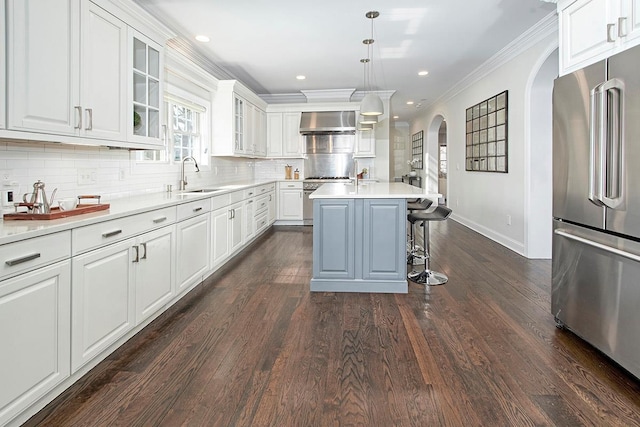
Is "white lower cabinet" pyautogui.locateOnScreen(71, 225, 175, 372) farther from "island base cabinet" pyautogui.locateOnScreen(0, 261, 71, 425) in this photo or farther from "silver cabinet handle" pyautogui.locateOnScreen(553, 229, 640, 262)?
"silver cabinet handle" pyautogui.locateOnScreen(553, 229, 640, 262)

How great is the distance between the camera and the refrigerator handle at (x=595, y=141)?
2.23 meters

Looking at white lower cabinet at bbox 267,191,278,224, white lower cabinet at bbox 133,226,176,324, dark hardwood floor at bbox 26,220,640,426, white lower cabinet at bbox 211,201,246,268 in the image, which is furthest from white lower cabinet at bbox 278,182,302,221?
white lower cabinet at bbox 133,226,176,324

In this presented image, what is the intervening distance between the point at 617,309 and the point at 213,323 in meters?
2.44

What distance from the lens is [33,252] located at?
1.69 metres

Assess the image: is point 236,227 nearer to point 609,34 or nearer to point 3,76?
point 3,76

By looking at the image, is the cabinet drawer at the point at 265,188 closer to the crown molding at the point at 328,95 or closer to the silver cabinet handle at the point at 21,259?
the crown molding at the point at 328,95

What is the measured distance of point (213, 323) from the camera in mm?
2891

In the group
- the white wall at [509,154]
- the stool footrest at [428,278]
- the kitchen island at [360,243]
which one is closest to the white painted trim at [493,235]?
the white wall at [509,154]

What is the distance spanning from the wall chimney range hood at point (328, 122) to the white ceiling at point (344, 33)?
2.49 feet

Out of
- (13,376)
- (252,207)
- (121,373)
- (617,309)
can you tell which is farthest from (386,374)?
(252,207)

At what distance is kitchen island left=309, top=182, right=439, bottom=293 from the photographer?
3615 millimetres

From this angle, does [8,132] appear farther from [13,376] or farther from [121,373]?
[121,373]

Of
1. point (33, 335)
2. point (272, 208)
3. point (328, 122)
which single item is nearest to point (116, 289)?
point (33, 335)

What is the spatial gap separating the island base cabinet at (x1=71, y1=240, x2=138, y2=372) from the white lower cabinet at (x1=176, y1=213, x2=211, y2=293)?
0.76m
